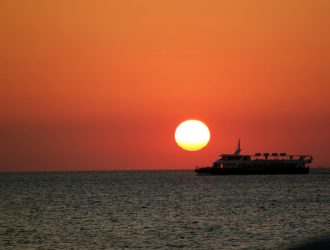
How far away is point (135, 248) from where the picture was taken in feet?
181

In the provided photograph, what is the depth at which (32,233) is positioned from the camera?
6606cm

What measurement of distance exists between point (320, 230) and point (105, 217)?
96.0ft

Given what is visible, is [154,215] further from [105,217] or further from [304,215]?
[304,215]

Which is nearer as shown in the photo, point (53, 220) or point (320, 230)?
point (320, 230)

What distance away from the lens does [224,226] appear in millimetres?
70750

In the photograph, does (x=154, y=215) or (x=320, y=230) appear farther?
(x=154, y=215)

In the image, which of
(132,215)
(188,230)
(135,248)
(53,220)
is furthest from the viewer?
(132,215)

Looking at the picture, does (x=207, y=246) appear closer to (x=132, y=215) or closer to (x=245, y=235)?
(x=245, y=235)

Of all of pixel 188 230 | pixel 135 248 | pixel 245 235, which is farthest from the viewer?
pixel 188 230

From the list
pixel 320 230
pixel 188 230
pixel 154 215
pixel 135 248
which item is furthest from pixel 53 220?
pixel 320 230

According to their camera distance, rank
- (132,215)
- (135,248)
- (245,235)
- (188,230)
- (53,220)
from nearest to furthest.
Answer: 1. (135,248)
2. (245,235)
3. (188,230)
4. (53,220)
5. (132,215)

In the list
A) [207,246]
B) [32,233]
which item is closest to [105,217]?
[32,233]

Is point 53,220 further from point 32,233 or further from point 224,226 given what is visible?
point 224,226

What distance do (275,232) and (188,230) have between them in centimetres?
882
